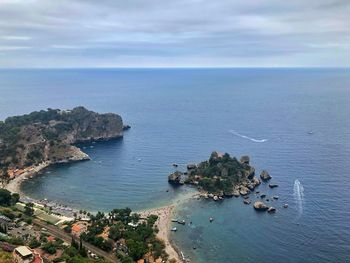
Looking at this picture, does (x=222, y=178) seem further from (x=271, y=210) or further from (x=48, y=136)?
(x=48, y=136)

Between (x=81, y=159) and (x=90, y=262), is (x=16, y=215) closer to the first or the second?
(x=90, y=262)

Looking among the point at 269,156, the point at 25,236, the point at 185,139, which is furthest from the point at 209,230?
the point at 185,139

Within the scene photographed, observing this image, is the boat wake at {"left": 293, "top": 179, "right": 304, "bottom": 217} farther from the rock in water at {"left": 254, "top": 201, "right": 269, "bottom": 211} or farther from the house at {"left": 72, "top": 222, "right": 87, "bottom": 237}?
the house at {"left": 72, "top": 222, "right": 87, "bottom": 237}

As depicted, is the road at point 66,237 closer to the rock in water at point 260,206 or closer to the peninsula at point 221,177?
the peninsula at point 221,177

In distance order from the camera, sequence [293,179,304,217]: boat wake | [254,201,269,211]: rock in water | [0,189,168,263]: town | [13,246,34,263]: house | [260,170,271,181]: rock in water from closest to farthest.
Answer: [13,246,34,263]: house < [0,189,168,263]: town < [293,179,304,217]: boat wake < [254,201,269,211]: rock in water < [260,170,271,181]: rock in water

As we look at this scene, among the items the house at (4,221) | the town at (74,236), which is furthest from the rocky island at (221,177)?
the house at (4,221)

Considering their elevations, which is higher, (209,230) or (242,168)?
(242,168)

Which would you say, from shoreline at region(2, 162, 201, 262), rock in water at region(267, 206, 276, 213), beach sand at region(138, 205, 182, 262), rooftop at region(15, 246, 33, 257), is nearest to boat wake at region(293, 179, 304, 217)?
rock in water at region(267, 206, 276, 213)

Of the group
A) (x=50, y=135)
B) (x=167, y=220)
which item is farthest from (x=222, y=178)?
(x=50, y=135)
